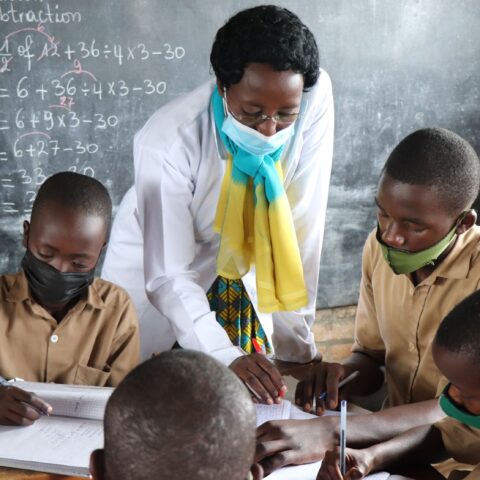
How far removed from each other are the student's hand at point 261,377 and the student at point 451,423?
298 millimetres

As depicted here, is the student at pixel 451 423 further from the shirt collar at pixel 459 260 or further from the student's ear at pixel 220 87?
the student's ear at pixel 220 87

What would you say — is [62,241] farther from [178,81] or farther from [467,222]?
[178,81]

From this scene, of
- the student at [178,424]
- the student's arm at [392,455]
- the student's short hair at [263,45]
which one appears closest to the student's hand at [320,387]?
the student's arm at [392,455]

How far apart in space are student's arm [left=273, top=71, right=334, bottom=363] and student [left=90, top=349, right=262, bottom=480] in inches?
51.7

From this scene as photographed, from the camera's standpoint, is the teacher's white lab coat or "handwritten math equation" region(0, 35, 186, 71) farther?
"handwritten math equation" region(0, 35, 186, 71)

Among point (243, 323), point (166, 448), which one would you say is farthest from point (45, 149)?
point (166, 448)

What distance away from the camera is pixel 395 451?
1577mm

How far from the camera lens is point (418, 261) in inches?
73.9

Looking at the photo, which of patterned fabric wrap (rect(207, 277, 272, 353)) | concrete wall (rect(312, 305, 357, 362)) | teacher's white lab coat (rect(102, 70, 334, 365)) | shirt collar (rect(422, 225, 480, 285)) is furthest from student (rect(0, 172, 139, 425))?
concrete wall (rect(312, 305, 357, 362))

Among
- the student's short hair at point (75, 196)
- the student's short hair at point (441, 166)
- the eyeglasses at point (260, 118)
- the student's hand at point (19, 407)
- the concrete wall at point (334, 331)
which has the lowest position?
the concrete wall at point (334, 331)

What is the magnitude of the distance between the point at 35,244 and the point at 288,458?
2.59 ft

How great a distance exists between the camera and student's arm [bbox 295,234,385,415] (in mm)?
1850

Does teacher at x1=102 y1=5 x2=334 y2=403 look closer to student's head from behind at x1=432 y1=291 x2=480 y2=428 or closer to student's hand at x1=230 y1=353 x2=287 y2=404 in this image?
student's hand at x1=230 y1=353 x2=287 y2=404

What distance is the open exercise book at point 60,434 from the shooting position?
1.50 meters
